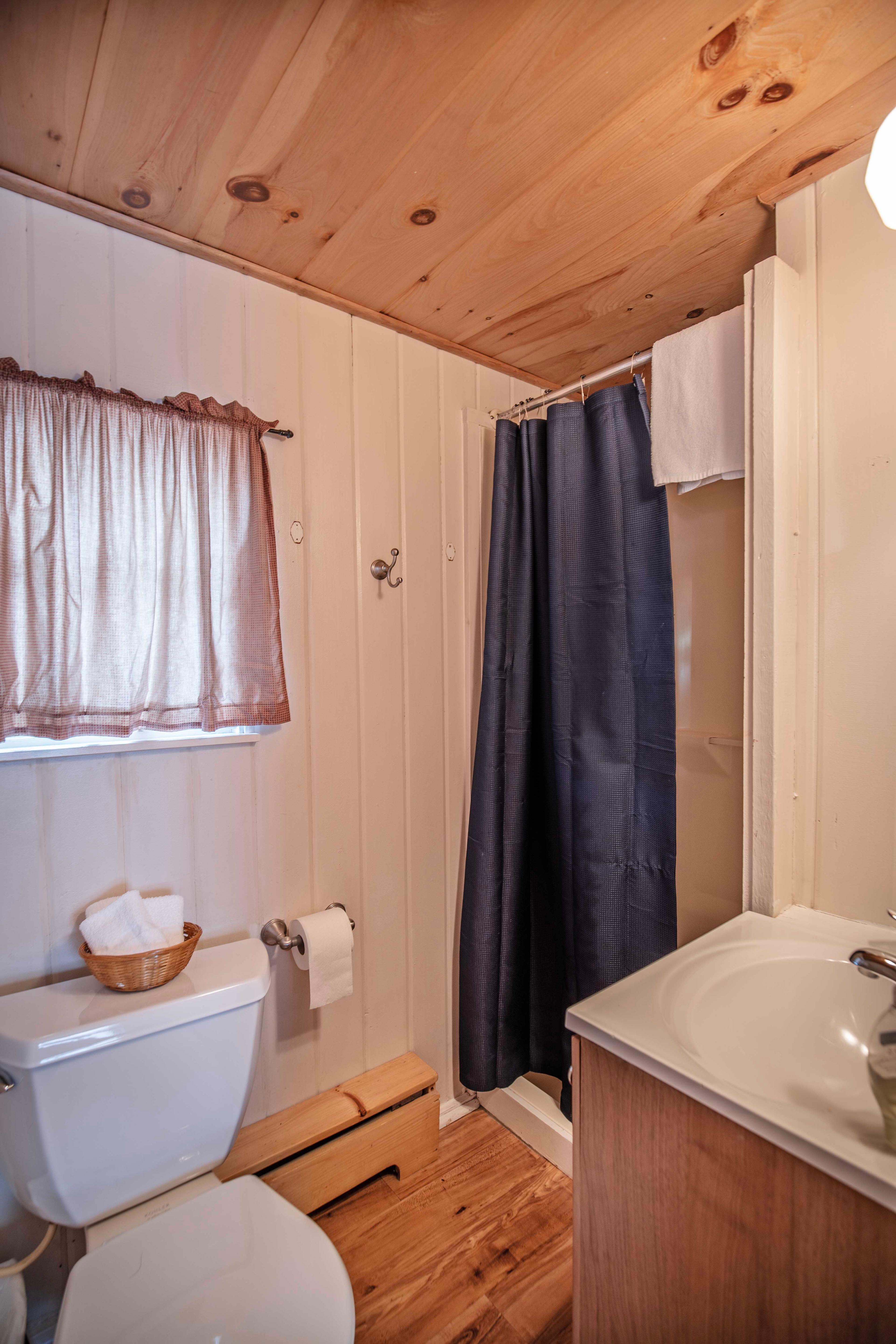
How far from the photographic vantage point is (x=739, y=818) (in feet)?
4.72

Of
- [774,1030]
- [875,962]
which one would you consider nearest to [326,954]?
[774,1030]

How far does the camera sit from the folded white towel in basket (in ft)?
3.80

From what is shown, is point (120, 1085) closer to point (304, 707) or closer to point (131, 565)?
point (304, 707)

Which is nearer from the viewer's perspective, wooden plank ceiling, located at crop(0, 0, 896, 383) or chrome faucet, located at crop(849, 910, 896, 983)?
chrome faucet, located at crop(849, 910, 896, 983)

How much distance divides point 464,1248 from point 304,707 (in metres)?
1.25

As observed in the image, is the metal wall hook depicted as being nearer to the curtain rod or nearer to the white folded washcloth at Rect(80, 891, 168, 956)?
the curtain rod

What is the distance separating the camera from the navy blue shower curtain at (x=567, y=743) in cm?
151

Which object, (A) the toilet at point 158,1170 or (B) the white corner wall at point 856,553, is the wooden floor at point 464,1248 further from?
(B) the white corner wall at point 856,553

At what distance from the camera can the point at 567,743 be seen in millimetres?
1624

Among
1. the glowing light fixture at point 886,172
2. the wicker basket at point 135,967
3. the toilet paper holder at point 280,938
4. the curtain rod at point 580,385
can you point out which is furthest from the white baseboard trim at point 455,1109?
the glowing light fixture at point 886,172

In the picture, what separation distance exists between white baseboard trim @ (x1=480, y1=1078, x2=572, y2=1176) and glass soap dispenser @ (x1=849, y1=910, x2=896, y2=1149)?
118 cm

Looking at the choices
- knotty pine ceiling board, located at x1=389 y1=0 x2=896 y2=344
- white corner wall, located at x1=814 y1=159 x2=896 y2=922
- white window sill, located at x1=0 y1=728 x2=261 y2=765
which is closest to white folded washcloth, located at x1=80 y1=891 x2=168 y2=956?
white window sill, located at x1=0 y1=728 x2=261 y2=765

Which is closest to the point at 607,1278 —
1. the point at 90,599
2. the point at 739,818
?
the point at 739,818

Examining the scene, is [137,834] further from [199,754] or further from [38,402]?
[38,402]
